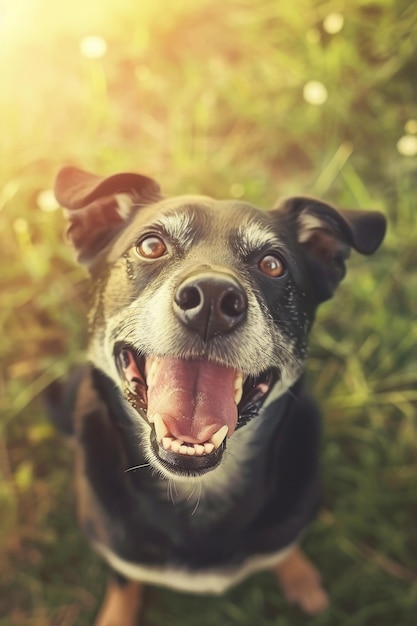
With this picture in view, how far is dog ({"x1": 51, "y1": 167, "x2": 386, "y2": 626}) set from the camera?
1.45 metres

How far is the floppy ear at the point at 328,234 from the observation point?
5.32ft

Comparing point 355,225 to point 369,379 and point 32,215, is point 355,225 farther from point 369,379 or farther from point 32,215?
point 32,215

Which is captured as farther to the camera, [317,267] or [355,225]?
[317,267]

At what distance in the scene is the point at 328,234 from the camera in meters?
1.73

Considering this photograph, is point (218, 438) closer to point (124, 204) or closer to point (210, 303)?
point (210, 303)

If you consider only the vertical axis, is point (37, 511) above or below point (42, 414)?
below

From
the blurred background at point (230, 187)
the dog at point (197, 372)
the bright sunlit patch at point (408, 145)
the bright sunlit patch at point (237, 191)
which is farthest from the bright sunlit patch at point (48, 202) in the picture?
the bright sunlit patch at point (408, 145)

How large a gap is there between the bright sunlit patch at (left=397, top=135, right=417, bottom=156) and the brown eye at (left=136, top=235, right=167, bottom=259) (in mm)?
A: 1678

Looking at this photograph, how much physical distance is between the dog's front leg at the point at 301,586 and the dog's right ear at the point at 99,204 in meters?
1.31

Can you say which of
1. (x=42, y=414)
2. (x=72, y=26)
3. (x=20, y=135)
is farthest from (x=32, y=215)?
(x=72, y=26)

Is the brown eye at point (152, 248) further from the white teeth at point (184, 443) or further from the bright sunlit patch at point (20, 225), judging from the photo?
the bright sunlit patch at point (20, 225)

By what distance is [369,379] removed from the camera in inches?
104

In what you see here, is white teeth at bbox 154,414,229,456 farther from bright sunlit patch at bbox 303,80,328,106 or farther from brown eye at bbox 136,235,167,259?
bright sunlit patch at bbox 303,80,328,106

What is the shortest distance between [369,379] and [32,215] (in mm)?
1491
